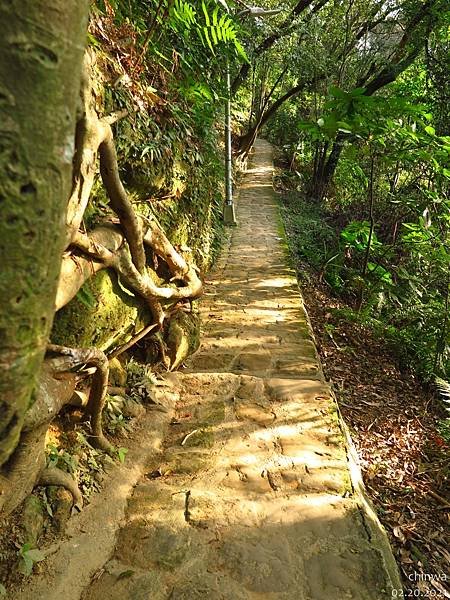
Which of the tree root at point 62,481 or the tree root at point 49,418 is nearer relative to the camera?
the tree root at point 49,418

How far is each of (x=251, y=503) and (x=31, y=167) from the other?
1994 mm

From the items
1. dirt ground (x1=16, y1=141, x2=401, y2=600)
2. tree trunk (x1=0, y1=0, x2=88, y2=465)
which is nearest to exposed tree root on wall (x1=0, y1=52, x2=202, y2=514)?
dirt ground (x1=16, y1=141, x2=401, y2=600)

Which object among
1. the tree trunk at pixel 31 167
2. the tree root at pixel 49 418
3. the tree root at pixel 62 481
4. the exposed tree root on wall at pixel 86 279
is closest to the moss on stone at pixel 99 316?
the exposed tree root on wall at pixel 86 279

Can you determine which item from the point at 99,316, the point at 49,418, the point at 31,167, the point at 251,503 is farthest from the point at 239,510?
the point at 31,167

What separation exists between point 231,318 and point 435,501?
105 inches

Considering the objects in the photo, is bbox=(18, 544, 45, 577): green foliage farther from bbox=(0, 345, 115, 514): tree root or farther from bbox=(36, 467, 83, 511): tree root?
bbox=(36, 467, 83, 511): tree root

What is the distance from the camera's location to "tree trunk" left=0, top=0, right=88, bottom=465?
0.78m

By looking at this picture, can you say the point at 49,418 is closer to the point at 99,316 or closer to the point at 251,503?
the point at 99,316

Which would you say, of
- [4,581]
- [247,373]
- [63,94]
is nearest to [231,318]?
[247,373]

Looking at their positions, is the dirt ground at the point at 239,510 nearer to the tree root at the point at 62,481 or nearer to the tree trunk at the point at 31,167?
the tree root at the point at 62,481

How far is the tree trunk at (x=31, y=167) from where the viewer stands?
0.78 m

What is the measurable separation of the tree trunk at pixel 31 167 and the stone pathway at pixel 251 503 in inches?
48.6

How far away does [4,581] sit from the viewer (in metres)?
1.58

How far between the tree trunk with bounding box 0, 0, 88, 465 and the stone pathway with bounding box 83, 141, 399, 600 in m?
1.24
